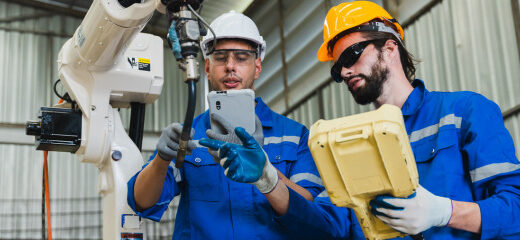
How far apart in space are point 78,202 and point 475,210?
7.18m

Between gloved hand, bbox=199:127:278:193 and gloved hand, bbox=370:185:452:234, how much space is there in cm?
37

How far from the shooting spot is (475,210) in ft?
5.34

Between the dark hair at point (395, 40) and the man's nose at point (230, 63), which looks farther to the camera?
the man's nose at point (230, 63)

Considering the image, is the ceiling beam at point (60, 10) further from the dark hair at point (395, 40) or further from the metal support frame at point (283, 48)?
the dark hair at point (395, 40)

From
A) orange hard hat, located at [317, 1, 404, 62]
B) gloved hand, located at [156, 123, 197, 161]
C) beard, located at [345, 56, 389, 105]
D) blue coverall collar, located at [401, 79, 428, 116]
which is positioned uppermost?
orange hard hat, located at [317, 1, 404, 62]

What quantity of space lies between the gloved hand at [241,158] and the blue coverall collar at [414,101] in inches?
23.1

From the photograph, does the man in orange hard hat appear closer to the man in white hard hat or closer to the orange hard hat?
the orange hard hat

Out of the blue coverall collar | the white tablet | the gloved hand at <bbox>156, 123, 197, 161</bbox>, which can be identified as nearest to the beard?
the blue coverall collar

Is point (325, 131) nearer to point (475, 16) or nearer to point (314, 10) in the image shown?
point (475, 16)

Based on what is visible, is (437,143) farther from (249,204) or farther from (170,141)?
(170,141)

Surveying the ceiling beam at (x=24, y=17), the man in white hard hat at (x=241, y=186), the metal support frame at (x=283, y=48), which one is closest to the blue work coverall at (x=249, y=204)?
the man in white hard hat at (x=241, y=186)

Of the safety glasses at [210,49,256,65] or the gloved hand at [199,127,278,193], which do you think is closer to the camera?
the gloved hand at [199,127,278,193]

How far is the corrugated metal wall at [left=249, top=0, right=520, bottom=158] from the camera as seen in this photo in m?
4.47

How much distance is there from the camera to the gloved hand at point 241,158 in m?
1.66
